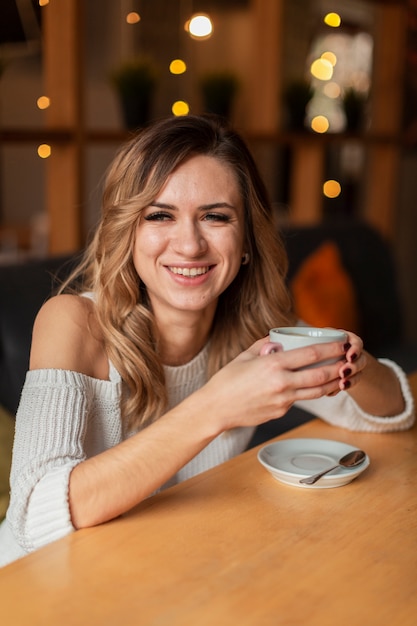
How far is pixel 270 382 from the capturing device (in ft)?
3.45

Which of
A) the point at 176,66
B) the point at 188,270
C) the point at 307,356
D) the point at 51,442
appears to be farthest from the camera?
the point at 176,66

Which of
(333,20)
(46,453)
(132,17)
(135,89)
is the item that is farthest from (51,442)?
(132,17)

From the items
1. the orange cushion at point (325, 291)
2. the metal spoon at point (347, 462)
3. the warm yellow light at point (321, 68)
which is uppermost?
the warm yellow light at point (321, 68)

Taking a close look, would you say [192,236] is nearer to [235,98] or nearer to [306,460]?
[306,460]

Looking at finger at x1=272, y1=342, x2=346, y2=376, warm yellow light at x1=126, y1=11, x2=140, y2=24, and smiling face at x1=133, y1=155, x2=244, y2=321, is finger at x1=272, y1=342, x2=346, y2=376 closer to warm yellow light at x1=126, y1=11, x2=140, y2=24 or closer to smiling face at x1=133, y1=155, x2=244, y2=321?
smiling face at x1=133, y1=155, x2=244, y2=321

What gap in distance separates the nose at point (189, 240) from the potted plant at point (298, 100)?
2594mm

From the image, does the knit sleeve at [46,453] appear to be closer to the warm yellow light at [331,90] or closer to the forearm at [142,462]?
the forearm at [142,462]

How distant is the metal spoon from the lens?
3.88 feet

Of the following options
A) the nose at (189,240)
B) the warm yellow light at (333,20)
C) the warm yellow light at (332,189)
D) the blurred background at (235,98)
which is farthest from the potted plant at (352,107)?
the nose at (189,240)

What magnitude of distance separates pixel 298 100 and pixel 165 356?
2537 mm

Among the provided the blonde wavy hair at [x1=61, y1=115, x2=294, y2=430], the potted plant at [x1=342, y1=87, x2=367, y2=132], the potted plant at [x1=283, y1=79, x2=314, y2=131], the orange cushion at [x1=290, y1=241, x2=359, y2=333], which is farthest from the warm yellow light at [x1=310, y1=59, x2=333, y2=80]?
the blonde wavy hair at [x1=61, y1=115, x2=294, y2=430]

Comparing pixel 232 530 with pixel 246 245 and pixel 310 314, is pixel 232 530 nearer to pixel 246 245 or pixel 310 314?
pixel 246 245

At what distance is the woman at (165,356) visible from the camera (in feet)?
3.55

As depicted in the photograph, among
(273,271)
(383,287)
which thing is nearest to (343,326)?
(383,287)
